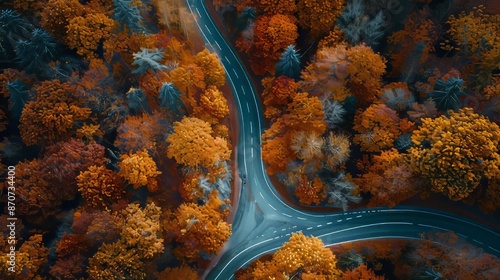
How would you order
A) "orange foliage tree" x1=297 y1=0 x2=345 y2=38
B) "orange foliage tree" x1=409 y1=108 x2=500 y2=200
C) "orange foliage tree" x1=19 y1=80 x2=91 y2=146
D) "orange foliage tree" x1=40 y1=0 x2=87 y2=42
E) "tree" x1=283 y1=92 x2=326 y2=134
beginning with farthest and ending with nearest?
"orange foliage tree" x1=40 y1=0 x2=87 y2=42 → "orange foliage tree" x1=297 y1=0 x2=345 y2=38 → "tree" x1=283 y1=92 x2=326 y2=134 → "orange foliage tree" x1=19 y1=80 x2=91 y2=146 → "orange foliage tree" x1=409 y1=108 x2=500 y2=200

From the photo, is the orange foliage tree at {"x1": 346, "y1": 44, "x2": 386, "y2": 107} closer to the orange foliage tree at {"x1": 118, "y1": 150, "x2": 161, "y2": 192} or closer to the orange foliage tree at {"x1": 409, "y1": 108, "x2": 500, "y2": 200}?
the orange foliage tree at {"x1": 409, "y1": 108, "x2": 500, "y2": 200}

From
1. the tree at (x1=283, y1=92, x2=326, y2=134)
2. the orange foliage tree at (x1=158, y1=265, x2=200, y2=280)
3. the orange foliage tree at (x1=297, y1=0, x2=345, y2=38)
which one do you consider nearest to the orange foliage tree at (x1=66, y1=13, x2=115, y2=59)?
the orange foliage tree at (x1=297, y1=0, x2=345, y2=38)

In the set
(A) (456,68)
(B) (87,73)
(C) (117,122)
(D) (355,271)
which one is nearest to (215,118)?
(C) (117,122)

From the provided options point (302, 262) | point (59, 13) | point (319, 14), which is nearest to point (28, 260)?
point (59, 13)

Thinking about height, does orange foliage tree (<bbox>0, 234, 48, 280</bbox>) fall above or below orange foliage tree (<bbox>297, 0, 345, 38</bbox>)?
below

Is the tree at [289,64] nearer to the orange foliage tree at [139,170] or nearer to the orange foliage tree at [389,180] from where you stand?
the orange foliage tree at [389,180]

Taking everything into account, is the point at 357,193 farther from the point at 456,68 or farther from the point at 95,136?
the point at 95,136

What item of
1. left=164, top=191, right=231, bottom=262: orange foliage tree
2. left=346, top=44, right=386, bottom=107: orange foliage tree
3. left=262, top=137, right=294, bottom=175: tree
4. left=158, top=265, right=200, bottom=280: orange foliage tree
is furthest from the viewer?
left=262, top=137, right=294, bottom=175: tree
